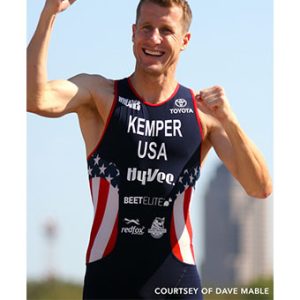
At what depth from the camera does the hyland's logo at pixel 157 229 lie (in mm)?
7594

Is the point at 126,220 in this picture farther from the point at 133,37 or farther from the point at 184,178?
the point at 133,37

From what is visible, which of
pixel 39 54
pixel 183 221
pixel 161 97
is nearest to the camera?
pixel 39 54

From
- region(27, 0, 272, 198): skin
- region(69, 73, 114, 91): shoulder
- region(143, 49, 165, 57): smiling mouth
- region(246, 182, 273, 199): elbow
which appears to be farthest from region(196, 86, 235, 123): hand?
region(69, 73, 114, 91): shoulder

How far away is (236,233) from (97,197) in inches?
43.3

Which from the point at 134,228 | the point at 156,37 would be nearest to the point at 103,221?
the point at 134,228

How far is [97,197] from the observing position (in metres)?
7.66

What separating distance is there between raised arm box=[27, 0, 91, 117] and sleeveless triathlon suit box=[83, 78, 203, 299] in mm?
302

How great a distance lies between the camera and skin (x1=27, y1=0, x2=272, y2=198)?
24.6 feet

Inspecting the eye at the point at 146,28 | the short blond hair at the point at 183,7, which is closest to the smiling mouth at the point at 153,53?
the eye at the point at 146,28

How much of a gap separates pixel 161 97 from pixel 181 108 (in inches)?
6.1

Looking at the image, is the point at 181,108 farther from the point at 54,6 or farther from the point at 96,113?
the point at 54,6

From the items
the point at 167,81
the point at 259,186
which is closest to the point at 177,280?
the point at 259,186

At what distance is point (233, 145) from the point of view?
764cm

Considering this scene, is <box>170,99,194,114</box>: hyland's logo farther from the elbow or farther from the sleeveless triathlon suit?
the elbow
